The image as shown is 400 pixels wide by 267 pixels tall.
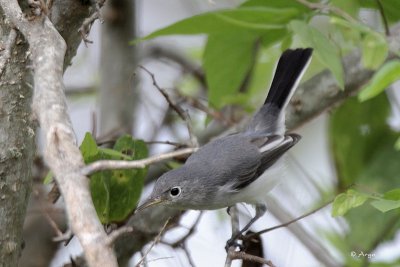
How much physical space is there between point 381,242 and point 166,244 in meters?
0.80

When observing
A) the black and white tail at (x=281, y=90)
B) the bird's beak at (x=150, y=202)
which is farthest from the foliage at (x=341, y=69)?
the bird's beak at (x=150, y=202)

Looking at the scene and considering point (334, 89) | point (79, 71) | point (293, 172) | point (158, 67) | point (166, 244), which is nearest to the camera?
point (166, 244)

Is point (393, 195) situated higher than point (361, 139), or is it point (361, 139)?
point (393, 195)

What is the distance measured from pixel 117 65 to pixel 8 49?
5.36 feet

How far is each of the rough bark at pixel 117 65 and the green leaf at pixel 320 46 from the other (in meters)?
1.38

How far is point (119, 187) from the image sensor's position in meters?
2.19

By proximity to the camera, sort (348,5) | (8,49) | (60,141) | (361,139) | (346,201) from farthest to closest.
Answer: (361,139) → (348,5) → (346,201) → (8,49) → (60,141)

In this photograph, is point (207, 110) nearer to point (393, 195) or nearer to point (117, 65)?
point (117, 65)

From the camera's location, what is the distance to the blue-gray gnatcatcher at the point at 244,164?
243 centimetres

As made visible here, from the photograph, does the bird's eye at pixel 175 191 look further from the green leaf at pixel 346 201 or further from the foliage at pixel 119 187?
the green leaf at pixel 346 201

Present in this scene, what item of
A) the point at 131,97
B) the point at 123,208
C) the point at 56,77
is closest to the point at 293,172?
the point at 131,97

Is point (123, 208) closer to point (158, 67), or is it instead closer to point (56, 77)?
point (56, 77)

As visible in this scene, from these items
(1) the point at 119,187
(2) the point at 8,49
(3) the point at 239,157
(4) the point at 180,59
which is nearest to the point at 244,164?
(3) the point at 239,157

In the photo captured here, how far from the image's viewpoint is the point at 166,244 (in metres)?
2.46
